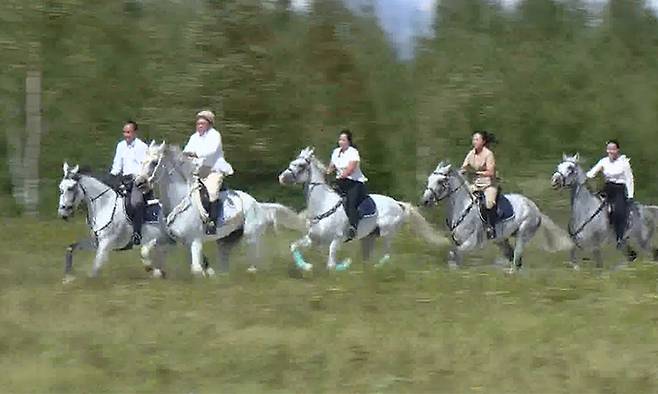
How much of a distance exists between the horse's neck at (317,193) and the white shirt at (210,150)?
1705mm

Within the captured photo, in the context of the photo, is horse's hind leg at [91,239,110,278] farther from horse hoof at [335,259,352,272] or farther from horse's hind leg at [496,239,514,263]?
horse's hind leg at [496,239,514,263]

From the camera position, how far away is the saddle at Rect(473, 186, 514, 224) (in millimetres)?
17469

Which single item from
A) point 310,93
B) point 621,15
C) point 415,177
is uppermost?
point 621,15

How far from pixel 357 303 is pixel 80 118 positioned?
22.1 metres

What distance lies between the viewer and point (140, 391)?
28.7ft

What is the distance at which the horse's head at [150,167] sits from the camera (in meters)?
15.2

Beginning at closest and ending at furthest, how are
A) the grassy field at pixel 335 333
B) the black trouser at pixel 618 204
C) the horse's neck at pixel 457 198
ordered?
the grassy field at pixel 335 333
the horse's neck at pixel 457 198
the black trouser at pixel 618 204

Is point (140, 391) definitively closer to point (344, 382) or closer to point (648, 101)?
point (344, 382)

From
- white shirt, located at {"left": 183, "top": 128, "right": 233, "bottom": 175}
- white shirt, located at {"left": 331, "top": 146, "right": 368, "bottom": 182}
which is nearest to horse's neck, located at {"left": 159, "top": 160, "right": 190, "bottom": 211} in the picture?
white shirt, located at {"left": 183, "top": 128, "right": 233, "bottom": 175}

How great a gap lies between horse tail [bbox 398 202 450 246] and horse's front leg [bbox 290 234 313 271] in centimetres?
296

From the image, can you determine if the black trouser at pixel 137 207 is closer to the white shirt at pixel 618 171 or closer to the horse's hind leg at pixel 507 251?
the horse's hind leg at pixel 507 251

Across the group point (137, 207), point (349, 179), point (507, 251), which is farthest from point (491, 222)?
point (137, 207)

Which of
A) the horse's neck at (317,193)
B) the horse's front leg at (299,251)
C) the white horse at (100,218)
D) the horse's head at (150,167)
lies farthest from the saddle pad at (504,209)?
the horse's head at (150,167)

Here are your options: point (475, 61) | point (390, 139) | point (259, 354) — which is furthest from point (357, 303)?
point (390, 139)
